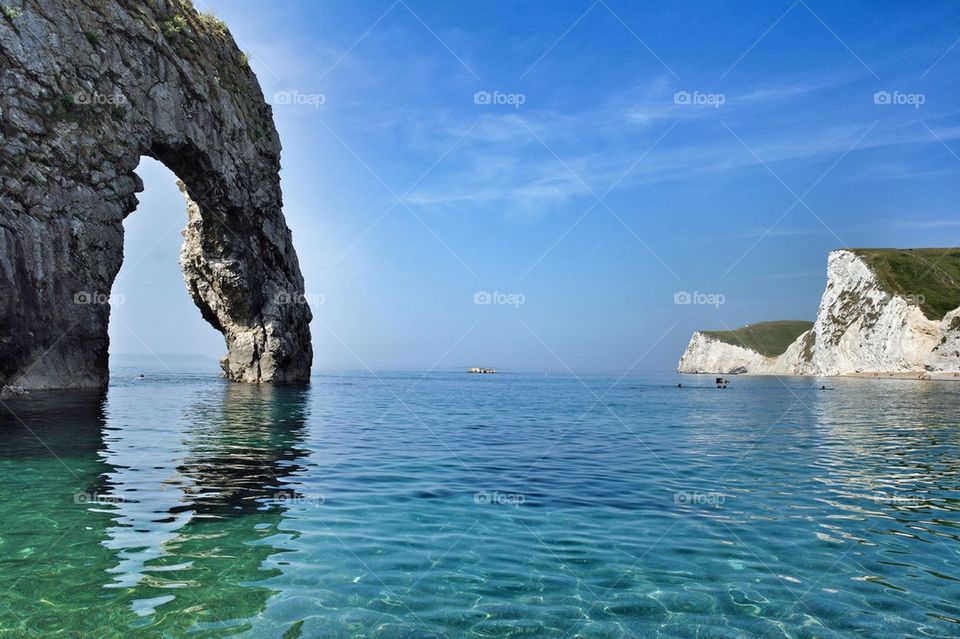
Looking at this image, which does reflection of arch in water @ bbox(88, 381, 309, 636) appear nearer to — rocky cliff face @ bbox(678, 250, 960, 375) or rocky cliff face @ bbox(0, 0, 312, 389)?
rocky cliff face @ bbox(0, 0, 312, 389)

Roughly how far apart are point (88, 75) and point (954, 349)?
144759mm

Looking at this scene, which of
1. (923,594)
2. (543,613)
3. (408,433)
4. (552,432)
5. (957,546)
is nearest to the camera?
(543,613)

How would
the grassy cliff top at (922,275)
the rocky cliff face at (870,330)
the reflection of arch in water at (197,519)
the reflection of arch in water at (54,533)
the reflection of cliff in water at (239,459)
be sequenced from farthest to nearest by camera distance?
the grassy cliff top at (922,275)
the rocky cliff face at (870,330)
the reflection of cliff in water at (239,459)
the reflection of arch in water at (197,519)
the reflection of arch in water at (54,533)

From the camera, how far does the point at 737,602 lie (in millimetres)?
8109

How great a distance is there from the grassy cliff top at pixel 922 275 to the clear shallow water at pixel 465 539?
133491mm

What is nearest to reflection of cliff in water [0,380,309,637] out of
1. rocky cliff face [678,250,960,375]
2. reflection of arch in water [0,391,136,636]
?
reflection of arch in water [0,391,136,636]

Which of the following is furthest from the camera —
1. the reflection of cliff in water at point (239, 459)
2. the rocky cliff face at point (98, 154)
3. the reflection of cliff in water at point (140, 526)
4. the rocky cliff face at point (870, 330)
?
the rocky cliff face at point (870, 330)

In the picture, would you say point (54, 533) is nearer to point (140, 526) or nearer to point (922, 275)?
point (140, 526)

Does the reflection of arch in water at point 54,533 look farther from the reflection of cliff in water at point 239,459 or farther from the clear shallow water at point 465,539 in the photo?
the reflection of cliff in water at point 239,459

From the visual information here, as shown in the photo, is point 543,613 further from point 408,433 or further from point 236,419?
point 236,419

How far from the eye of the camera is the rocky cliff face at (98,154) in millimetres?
37812

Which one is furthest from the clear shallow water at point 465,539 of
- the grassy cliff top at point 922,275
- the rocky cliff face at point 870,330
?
the grassy cliff top at point 922,275

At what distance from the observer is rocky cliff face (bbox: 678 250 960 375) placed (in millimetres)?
119688

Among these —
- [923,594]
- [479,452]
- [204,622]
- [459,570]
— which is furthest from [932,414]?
[204,622]
